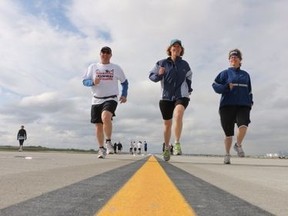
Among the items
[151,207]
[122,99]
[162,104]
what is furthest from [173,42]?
[151,207]

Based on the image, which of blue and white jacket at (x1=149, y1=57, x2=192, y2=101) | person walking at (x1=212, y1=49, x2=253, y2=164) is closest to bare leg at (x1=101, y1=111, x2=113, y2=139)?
blue and white jacket at (x1=149, y1=57, x2=192, y2=101)

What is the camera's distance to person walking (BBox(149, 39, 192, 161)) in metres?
9.18

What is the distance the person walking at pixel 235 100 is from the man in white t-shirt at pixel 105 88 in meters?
2.67

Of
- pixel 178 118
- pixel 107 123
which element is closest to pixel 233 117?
pixel 178 118

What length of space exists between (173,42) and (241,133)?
102 inches

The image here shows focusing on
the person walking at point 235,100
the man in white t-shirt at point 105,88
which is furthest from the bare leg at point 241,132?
the man in white t-shirt at point 105,88

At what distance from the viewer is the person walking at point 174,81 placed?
9180 mm

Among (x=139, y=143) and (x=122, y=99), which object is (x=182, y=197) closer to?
(x=122, y=99)

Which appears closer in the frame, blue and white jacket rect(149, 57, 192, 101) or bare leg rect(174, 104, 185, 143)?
bare leg rect(174, 104, 185, 143)

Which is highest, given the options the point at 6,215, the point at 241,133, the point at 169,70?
the point at 169,70

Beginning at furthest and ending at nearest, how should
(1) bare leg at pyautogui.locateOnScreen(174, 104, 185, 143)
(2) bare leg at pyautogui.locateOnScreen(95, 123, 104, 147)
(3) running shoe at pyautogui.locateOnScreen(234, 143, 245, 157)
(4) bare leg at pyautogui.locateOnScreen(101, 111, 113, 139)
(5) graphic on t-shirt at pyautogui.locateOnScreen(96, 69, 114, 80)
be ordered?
(2) bare leg at pyautogui.locateOnScreen(95, 123, 104, 147) → (5) graphic on t-shirt at pyautogui.locateOnScreen(96, 69, 114, 80) → (4) bare leg at pyautogui.locateOnScreen(101, 111, 113, 139) → (3) running shoe at pyautogui.locateOnScreen(234, 143, 245, 157) → (1) bare leg at pyautogui.locateOnScreen(174, 104, 185, 143)

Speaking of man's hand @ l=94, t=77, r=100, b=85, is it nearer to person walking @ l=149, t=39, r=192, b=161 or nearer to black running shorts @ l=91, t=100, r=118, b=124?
black running shorts @ l=91, t=100, r=118, b=124

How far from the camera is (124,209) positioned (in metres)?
2.26

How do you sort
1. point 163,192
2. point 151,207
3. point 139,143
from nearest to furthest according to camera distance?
point 151,207, point 163,192, point 139,143
